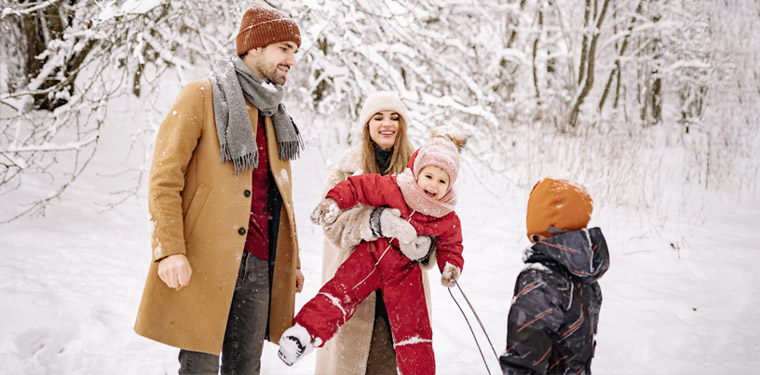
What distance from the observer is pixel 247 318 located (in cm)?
210

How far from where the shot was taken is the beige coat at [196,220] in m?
1.84

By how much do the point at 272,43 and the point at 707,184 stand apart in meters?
8.29

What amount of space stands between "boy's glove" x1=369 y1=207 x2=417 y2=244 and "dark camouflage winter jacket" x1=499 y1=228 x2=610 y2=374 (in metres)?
0.55

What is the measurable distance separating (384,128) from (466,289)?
249cm

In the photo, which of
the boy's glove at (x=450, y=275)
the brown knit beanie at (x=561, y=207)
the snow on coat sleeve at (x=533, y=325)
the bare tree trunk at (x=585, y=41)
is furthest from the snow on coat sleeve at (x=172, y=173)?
the bare tree trunk at (x=585, y=41)

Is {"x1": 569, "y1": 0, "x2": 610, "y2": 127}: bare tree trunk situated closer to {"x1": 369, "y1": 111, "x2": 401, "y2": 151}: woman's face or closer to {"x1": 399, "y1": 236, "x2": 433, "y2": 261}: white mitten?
{"x1": 369, "y1": 111, "x2": 401, "y2": 151}: woman's face

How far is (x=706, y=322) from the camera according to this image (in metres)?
4.00

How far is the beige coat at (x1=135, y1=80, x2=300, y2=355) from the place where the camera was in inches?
72.5

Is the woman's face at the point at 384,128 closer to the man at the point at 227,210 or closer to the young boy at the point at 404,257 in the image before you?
the young boy at the point at 404,257

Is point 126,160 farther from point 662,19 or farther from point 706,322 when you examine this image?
point 662,19

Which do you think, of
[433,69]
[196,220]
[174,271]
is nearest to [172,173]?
[196,220]

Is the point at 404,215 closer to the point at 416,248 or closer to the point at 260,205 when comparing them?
the point at 416,248

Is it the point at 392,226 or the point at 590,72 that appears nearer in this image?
the point at 392,226

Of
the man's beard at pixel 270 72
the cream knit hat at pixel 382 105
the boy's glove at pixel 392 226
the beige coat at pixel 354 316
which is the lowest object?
the beige coat at pixel 354 316
